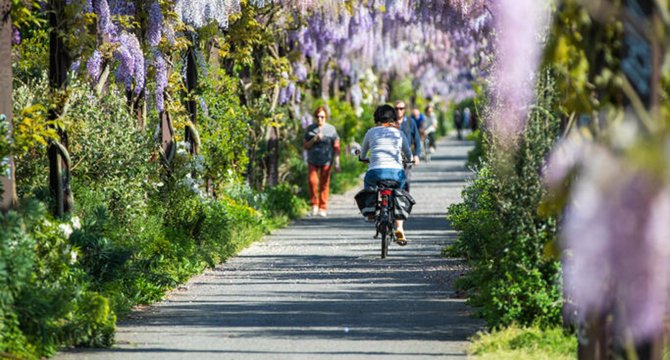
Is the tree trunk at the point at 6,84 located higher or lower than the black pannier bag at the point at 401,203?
higher

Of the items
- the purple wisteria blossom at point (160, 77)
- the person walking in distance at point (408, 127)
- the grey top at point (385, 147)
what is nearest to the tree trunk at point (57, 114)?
the purple wisteria blossom at point (160, 77)

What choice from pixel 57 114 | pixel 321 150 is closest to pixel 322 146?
pixel 321 150

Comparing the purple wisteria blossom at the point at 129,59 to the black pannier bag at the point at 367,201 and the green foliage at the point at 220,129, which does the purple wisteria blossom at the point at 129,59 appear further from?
the green foliage at the point at 220,129

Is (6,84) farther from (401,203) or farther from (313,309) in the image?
(401,203)

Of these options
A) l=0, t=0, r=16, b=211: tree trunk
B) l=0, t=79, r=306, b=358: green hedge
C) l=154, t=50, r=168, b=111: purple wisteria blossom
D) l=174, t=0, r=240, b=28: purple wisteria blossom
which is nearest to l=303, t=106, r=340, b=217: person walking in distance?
l=0, t=79, r=306, b=358: green hedge

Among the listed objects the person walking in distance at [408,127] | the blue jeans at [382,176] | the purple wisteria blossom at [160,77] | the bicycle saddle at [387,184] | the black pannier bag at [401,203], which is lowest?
the black pannier bag at [401,203]

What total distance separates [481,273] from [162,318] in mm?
2636

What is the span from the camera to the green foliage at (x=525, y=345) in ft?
32.5

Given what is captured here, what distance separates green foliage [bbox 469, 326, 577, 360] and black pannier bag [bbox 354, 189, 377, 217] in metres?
7.14

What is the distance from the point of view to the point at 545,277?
1096 centimetres

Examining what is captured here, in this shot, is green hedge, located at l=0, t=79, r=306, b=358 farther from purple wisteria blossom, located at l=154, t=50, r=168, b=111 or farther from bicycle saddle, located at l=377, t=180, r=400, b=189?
bicycle saddle, located at l=377, t=180, r=400, b=189

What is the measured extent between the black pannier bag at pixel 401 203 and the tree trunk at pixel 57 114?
5.13 meters

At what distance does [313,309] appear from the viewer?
507 inches

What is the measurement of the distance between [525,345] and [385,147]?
783cm
